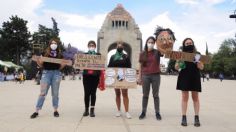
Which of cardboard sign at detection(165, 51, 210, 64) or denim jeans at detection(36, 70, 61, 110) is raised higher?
cardboard sign at detection(165, 51, 210, 64)

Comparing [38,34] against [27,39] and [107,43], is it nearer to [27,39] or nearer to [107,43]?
[27,39]

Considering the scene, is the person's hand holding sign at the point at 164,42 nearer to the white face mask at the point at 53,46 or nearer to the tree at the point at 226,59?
the white face mask at the point at 53,46

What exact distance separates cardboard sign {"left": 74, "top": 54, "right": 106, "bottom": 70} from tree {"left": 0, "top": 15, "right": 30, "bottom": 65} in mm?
69148

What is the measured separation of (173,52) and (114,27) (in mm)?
82697

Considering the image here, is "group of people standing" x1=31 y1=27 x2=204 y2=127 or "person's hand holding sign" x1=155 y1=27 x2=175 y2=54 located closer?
"group of people standing" x1=31 y1=27 x2=204 y2=127

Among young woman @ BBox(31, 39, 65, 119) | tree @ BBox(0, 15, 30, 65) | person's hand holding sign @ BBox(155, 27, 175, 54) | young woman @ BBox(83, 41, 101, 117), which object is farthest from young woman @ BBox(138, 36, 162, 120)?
tree @ BBox(0, 15, 30, 65)

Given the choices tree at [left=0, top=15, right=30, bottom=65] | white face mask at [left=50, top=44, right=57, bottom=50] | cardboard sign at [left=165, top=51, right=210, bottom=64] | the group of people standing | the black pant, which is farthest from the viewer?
tree at [left=0, top=15, right=30, bottom=65]

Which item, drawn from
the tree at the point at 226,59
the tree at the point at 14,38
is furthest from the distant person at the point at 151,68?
the tree at the point at 226,59

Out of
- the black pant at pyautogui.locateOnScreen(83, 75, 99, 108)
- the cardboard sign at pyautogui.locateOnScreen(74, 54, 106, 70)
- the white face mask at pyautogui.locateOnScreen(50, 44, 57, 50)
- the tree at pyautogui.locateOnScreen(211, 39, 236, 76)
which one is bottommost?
the black pant at pyautogui.locateOnScreen(83, 75, 99, 108)

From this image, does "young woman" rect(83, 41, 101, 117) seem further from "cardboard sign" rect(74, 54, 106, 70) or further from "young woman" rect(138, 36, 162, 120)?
"young woman" rect(138, 36, 162, 120)

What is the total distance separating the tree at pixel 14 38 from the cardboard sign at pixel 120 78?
6947 centimetres

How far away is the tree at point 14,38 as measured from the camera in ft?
254

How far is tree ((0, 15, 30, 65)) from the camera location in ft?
254

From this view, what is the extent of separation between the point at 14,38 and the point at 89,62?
7069cm
